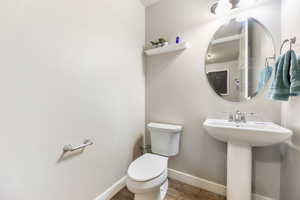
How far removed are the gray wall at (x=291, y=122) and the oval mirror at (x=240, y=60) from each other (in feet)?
0.60

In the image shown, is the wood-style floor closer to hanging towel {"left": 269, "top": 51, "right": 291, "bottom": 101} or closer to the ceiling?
hanging towel {"left": 269, "top": 51, "right": 291, "bottom": 101}

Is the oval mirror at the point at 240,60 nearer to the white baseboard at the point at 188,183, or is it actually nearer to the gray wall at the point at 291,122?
the gray wall at the point at 291,122

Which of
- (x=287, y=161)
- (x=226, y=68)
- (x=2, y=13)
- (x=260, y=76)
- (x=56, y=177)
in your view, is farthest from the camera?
(x=226, y=68)

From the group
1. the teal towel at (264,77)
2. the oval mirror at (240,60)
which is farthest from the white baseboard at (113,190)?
the teal towel at (264,77)

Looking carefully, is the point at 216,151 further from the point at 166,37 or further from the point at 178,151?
the point at 166,37

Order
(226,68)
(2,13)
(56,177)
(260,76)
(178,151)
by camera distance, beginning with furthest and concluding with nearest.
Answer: (178,151) < (226,68) < (260,76) < (56,177) < (2,13)

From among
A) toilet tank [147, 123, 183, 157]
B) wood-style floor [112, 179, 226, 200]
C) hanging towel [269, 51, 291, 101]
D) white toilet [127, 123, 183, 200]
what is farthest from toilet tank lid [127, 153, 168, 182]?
hanging towel [269, 51, 291, 101]

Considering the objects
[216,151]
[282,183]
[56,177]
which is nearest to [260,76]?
[216,151]

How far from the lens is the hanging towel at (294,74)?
36.5 inches

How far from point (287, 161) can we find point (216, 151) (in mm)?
→ 573

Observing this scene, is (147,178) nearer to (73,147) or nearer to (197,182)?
(73,147)

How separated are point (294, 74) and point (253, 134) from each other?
1.67 ft

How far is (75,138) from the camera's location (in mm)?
1172

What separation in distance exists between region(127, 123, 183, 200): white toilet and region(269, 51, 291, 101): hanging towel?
0.96 meters
